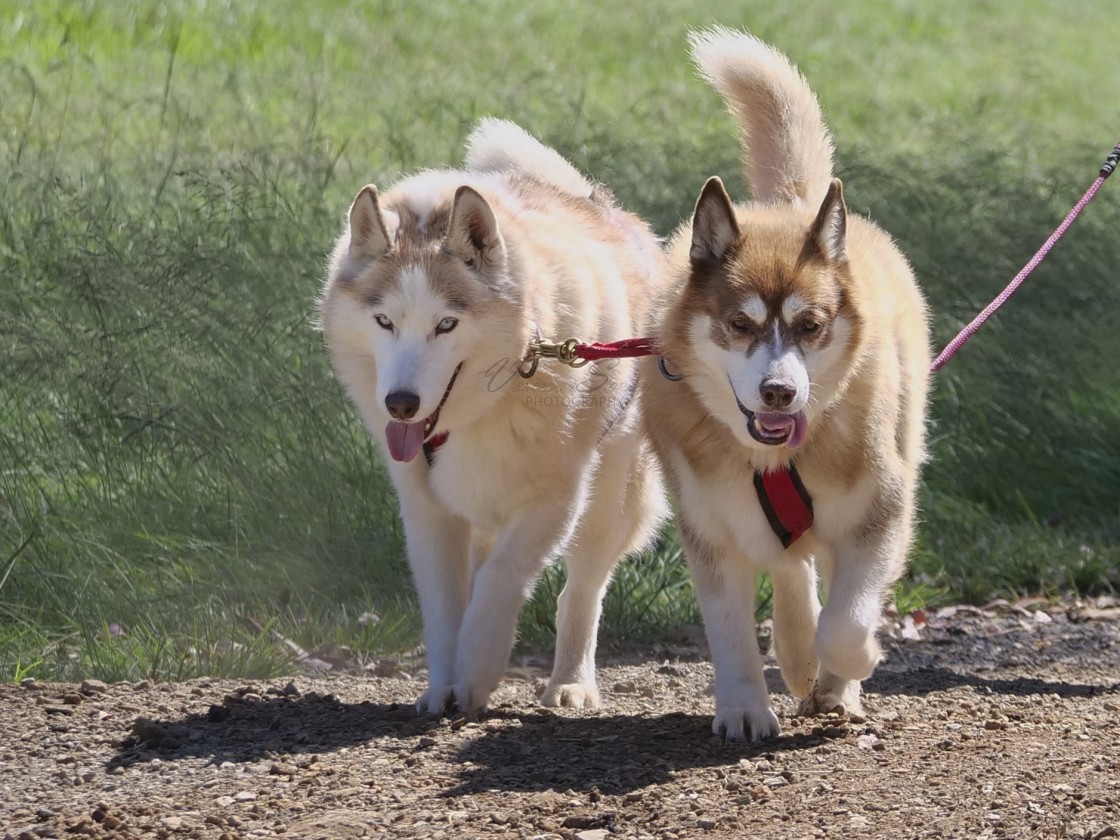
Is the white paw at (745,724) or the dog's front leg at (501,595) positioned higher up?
the dog's front leg at (501,595)

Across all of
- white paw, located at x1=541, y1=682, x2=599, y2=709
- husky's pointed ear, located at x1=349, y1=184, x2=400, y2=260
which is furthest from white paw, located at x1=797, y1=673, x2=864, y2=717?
husky's pointed ear, located at x1=349, y1=184, x2=400, y2=260

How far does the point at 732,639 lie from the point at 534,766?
0.66m

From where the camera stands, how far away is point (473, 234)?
4309mm

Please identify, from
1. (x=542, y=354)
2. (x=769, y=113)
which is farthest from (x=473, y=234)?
(x=769, y=113)

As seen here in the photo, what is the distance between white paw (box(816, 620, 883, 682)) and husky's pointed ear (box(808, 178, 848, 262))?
3.13 ft

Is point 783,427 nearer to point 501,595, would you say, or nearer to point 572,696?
point 501,595

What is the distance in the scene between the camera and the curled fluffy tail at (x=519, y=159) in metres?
5.42

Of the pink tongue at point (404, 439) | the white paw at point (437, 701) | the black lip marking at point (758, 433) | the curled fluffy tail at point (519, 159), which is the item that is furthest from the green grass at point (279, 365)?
the black lip marking at point (758, 433)

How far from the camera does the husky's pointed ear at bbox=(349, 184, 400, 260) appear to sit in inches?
167

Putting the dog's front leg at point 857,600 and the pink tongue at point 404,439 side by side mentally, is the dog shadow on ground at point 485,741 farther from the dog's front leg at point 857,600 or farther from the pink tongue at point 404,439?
the pink tongue at point 404,439

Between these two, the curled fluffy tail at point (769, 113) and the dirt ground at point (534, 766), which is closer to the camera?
the dirt ground at point (534, 766)

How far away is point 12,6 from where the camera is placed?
11250mm

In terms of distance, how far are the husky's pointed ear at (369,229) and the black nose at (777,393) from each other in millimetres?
1194

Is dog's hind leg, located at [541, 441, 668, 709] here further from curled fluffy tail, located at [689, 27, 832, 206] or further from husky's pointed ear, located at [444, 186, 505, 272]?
curled fluffy tail, located at [689, 27, 832, 206]
